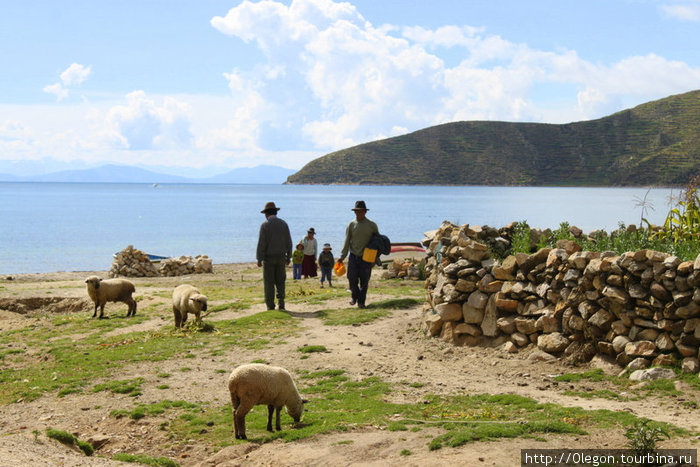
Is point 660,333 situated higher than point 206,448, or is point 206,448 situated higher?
point 660,333

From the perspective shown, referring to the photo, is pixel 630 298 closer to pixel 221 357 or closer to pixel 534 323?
pixel 534 323

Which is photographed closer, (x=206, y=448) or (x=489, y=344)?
(x=206, y=448)

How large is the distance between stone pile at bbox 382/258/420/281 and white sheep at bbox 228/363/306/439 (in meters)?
16.1

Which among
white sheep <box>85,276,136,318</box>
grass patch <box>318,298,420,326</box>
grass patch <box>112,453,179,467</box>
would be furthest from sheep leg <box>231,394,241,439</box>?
white sheep <box>85,276,136,318</box>

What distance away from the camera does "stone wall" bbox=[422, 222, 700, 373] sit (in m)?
9.47

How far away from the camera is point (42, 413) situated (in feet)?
30.1

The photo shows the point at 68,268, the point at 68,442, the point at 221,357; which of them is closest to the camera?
the point at 68,442

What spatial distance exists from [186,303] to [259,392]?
7.02 meters

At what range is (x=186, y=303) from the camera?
1427 cm

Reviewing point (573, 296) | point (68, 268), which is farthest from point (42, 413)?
point (68, 268)

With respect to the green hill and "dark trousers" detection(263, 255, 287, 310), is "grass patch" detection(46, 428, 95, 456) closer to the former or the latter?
"dark trousers" detection(263, 255, 287, 310)

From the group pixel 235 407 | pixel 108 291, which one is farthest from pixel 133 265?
pixel 235 407

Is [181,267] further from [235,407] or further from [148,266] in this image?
[235,407]

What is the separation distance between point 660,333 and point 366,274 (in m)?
7.78
